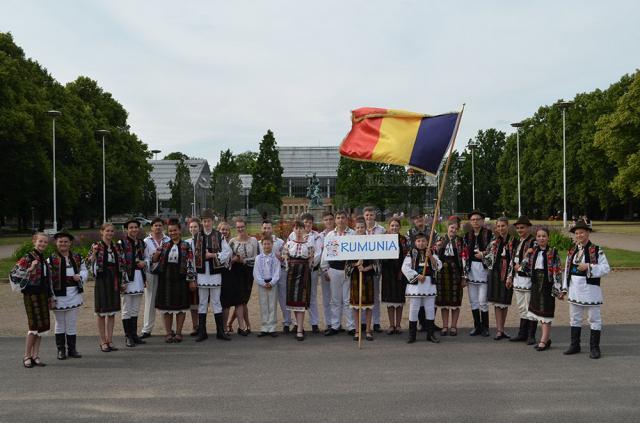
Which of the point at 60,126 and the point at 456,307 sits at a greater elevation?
the point at 60,126

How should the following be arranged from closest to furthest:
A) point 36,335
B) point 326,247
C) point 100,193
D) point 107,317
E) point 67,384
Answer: point 67,384 < point 36,335 < point 107,317 < point 326,247 < point 100,193

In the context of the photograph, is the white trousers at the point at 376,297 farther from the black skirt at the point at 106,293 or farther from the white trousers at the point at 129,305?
the black skirt at the point at 106,293

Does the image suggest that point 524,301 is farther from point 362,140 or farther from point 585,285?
point 362,140

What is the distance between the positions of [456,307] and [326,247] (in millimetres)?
2370

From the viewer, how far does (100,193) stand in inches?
2286

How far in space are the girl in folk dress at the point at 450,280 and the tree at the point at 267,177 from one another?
62293mm

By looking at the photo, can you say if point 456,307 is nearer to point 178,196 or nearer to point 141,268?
point 141,268

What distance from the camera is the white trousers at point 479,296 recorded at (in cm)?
958

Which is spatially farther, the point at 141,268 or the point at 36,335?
the point at 141,268

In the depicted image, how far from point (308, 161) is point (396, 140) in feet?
410

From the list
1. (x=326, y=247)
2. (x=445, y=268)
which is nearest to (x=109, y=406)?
(x=326, y=247)

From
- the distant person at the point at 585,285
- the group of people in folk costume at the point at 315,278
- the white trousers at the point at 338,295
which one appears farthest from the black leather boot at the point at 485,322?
the white trousers at the point at 338,295

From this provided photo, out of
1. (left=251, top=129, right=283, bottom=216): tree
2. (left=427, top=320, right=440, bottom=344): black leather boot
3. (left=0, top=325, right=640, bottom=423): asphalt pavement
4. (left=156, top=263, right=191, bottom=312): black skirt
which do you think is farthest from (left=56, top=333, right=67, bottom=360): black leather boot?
(left=251, top=129, right=283, bottom=216): tree

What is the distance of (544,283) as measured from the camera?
28.4 ft
